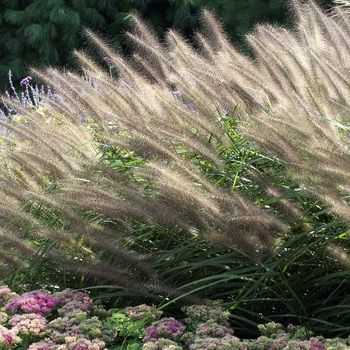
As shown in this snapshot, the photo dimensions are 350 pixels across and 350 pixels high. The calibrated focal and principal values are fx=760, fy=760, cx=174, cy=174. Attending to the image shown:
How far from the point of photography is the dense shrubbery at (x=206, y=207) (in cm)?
293

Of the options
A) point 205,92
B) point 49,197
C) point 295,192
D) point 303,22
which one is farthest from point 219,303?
point 303,22

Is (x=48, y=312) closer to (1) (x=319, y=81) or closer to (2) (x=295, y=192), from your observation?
(2) (x=295, y=192)

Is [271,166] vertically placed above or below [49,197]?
below

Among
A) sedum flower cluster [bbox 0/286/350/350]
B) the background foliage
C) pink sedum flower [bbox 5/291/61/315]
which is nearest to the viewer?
sedum flower cluster [bbox 0/286/350/350]

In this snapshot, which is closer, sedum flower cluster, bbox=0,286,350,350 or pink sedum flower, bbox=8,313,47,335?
sedum flower cluster, bbox=0,286,350,350

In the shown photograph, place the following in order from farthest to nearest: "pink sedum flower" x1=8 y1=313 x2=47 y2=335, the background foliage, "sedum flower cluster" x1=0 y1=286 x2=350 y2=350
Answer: the background foliage, "pink sedum flower" x1=8 y1=313 x2=47 y2=335, "sedum flower cluster" x1=0 y1=286 x2=350 y2=350

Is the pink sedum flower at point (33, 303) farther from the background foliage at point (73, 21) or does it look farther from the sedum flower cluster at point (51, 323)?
the background foliage at point (73, 21)

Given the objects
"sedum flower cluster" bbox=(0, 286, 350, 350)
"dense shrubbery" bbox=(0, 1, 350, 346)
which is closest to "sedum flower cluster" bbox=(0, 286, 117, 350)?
"sedum flower cluster" bbox=(0, 286, 350, 350)

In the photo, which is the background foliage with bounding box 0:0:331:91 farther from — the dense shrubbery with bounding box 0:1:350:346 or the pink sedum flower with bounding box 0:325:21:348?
the pink sedum flower with bounding box 0:325:21:348

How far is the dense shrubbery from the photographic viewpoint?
2.93 m

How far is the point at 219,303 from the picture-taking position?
2.96 metres

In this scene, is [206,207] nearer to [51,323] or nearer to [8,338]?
[51,323]

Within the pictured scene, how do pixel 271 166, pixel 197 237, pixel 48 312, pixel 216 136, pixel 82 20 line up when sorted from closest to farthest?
pixel 48 312 → pixel 197 237 → pixel 216 136 → pixel 271 166 → pixel 82 20

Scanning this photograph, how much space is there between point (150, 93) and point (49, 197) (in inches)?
46.7
